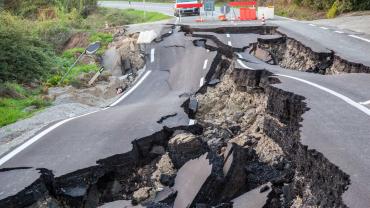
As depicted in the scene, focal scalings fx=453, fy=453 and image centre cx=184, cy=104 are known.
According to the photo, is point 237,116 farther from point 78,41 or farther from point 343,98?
point 78,41

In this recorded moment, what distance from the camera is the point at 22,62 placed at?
18.2 m

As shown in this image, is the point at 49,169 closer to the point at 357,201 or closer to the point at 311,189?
the point at 311,189

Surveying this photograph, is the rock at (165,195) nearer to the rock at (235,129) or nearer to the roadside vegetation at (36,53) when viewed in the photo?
the rock at (235,129)

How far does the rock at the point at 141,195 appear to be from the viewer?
7887 millimetres

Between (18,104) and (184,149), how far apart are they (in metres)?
7.58

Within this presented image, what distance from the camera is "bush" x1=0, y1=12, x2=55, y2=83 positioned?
17344 millimetres

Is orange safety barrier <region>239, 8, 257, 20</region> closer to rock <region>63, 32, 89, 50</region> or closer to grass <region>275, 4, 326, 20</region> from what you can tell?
grass <region>275, 4, 326, 20</region>

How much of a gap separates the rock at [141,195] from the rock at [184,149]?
110 cm

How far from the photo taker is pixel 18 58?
Answer: 59.5 ft

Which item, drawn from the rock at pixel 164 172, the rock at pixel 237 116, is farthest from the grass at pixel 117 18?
the rock at pixel 164 172

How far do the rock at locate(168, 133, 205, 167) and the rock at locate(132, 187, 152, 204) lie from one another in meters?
1.10

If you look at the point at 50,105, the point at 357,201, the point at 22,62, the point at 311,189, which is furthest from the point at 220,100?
the point at 22,62

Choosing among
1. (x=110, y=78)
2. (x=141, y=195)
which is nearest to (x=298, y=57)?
(x=110, y=78)

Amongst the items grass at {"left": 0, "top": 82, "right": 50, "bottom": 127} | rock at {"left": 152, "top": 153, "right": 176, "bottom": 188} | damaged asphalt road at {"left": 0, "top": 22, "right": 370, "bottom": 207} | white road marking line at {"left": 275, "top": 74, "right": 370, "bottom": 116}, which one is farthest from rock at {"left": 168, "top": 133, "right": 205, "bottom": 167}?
grass at {"left": 0, "top": 82, "right": 50, "bottom": 127}
